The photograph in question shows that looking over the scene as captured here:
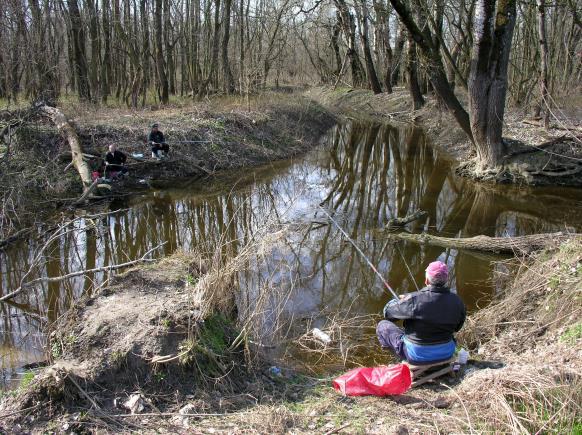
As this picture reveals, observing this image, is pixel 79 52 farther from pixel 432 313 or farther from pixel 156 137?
pixel 432 313

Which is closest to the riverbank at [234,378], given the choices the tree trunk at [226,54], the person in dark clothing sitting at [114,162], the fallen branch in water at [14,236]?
the fallen branch in water at [14,236]

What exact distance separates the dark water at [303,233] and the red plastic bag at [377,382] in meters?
1.06

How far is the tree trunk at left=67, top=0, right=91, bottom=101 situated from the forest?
596 millimetres

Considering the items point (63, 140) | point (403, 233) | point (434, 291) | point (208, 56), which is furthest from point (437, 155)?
point (208, 56)

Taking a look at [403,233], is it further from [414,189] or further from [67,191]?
[67,191]

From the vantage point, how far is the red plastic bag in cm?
447

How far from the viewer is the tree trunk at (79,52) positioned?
745 inches

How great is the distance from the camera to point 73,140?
13.3m

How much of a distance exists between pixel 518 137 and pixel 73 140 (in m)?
13.5

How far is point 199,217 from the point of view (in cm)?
1129

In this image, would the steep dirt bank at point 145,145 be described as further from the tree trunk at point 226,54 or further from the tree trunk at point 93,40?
the tree trunk at point 93,40

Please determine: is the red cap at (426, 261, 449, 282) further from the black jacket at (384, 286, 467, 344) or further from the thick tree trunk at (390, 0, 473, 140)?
the thick tree trunk at (390, 0, 473, 140)

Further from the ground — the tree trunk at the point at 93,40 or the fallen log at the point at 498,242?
the tree trunk at the point at 93,40

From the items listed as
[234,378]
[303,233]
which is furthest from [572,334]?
[303,233]
